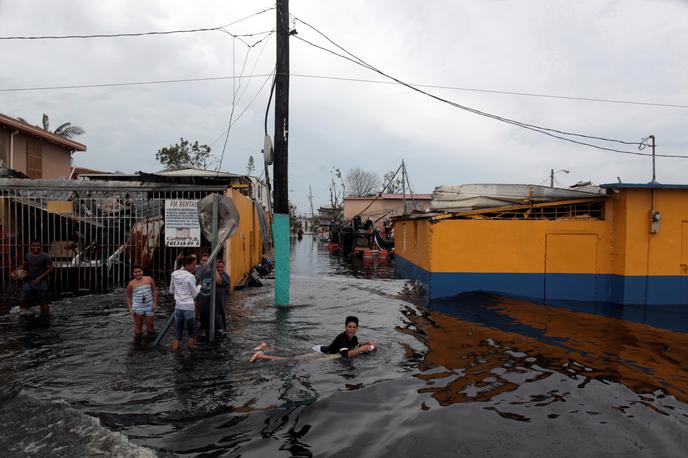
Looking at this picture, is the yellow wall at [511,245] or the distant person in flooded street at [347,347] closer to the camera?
the distant person in flooded street at [347,347]

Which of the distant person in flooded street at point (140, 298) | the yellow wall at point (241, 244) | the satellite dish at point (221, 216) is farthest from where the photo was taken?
the yellow wall at point (241, 244)

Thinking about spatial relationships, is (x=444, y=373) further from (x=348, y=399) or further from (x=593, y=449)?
(x=593, y=449)

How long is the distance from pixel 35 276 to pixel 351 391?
766 cm

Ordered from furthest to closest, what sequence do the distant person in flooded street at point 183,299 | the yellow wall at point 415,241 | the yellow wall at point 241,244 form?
the yellow wall at point 415,241, the yellow wall at point 241,244, the distant person in flooded street at point 183,299

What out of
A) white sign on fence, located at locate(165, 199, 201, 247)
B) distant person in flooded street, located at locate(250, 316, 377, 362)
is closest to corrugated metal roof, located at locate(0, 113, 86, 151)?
white sign on fence, located at locate(165, 199, 201, 247)

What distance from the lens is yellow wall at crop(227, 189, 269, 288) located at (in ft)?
46.6

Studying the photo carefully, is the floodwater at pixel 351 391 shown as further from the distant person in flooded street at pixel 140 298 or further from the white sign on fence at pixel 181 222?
the white sign on fence at pixel 181 222

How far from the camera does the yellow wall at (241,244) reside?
14.2 m

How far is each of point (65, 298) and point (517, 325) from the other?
1115 cm

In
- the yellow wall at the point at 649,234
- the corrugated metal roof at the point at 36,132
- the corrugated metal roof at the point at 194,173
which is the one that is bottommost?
the yellow wall at the point at 649,234

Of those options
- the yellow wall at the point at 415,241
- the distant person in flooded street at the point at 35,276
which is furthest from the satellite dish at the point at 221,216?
the yellow wall at the point at 415,241

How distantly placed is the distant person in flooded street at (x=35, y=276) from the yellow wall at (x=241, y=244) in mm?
4095

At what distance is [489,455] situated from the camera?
4711mm

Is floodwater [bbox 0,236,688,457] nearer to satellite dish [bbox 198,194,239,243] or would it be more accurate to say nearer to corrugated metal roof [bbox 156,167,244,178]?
satellite dish [bbox 198,194,239,243]
